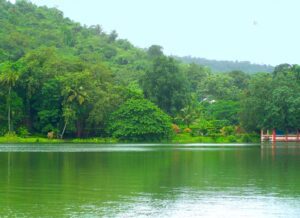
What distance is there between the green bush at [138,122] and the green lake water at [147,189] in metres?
43.7

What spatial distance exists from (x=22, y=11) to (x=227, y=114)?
275 feet

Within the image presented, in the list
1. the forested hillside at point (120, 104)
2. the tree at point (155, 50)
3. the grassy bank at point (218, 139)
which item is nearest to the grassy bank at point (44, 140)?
the forested hillside at point (120, 104)

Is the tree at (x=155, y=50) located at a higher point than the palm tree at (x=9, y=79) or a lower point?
higher

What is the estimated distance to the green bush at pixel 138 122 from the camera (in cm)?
8819

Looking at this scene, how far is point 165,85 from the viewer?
100062 mm

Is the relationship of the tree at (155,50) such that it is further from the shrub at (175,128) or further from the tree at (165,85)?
the shrub at (175,128)

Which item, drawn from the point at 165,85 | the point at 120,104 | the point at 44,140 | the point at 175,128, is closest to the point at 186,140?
the point at 175,128

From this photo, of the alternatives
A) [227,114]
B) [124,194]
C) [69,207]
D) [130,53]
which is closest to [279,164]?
[124,194]

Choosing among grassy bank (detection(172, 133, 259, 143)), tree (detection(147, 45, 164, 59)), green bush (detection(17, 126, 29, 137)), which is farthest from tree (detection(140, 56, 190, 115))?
tree (detection(147, 45, 164, 59))

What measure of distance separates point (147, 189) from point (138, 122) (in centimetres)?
6056

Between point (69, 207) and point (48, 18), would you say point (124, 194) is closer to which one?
point (69, 207)

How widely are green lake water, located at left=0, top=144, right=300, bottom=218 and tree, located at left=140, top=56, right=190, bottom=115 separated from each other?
5577 cm

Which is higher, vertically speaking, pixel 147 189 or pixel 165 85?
pixel 165 85

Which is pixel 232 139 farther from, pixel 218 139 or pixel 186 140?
pixel 186 140
